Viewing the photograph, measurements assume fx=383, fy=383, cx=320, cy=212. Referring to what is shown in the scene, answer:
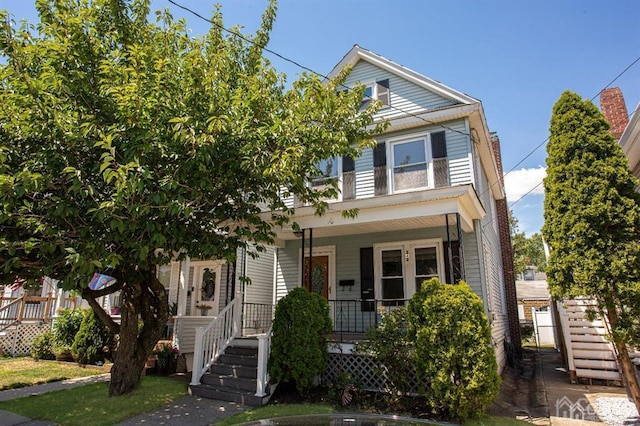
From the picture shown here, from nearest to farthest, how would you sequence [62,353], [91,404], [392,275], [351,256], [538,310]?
[91,404], [392,275], [351,256], [62,353], [538,310]

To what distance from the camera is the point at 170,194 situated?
227 inches

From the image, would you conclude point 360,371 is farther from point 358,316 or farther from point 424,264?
point 424,264

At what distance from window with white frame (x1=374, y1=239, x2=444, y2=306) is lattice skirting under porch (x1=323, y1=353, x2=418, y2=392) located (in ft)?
7.68

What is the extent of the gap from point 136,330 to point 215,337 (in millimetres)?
1825

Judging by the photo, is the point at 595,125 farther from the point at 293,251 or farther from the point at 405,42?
the point at 293,251

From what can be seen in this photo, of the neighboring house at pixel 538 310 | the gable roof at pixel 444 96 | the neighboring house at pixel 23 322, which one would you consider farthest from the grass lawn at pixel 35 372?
the neighboring house at pixel 538 310

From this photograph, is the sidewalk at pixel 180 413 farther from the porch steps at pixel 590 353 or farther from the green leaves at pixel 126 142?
the porch steps at pixel 590 353

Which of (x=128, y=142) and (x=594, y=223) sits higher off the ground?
(x=128, y=142)

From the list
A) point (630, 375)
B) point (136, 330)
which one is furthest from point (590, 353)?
point (136, 330)

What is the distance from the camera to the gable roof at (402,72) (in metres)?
10.8

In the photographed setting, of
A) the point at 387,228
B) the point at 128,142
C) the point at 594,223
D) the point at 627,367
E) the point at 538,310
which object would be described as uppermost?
the point at 128,142

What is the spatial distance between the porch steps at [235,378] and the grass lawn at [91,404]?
620 mm

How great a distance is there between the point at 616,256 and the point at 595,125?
229 cm

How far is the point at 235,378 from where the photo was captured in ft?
26.7
